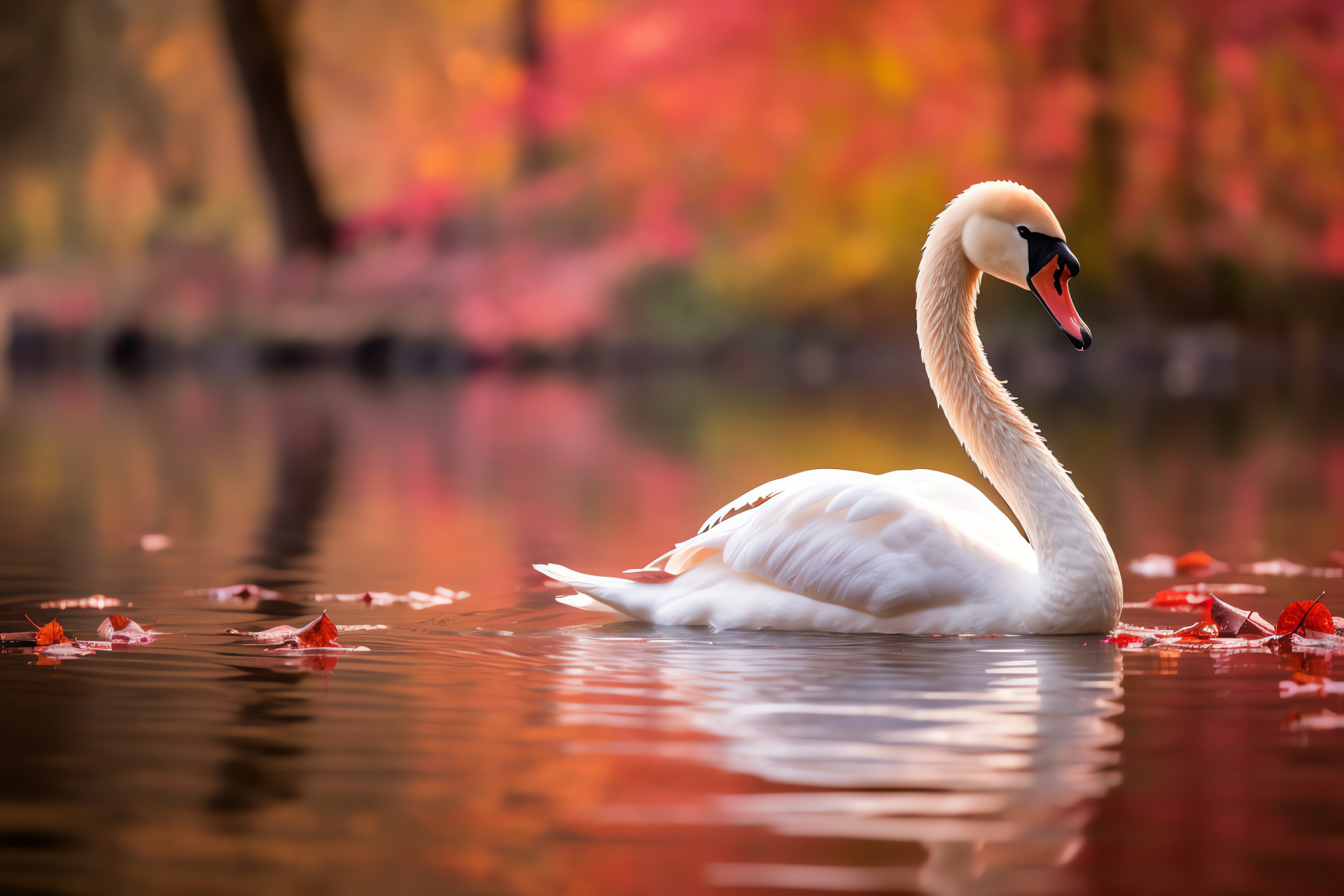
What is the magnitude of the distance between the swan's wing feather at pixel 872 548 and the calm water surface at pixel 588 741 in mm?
173

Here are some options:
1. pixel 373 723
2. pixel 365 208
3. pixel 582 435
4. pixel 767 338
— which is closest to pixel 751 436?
pixel 582 435

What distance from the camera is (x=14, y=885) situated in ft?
9.78

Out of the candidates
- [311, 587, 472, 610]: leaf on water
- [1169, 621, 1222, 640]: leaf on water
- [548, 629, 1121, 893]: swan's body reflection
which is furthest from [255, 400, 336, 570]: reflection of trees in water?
[1169, 621, 1222, 640]: leaf on water

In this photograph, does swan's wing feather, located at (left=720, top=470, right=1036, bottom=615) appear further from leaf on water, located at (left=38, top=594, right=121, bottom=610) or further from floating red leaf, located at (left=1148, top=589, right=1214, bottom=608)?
leaf on water, located at (left=38, top=594, right=121, bottom=610)

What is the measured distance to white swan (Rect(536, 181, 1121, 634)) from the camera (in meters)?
5.48

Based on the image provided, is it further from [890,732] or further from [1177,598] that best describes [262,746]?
[1177,598]

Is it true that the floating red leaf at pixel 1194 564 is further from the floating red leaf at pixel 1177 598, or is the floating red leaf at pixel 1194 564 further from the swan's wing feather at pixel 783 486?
the swan's wing feather at pixel 783 486

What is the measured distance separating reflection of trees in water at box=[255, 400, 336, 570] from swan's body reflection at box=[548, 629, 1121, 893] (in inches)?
114

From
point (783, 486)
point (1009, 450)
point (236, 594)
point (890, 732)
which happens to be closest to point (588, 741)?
point (890, 732)

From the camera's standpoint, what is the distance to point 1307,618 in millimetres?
5488

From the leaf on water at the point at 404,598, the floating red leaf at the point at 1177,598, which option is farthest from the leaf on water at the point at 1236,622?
the leaf on water at the point at 404,598

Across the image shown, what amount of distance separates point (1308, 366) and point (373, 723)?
981 inches

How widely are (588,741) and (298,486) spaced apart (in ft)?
24.2

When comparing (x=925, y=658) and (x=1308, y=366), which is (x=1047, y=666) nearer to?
(x=925, y=658)
